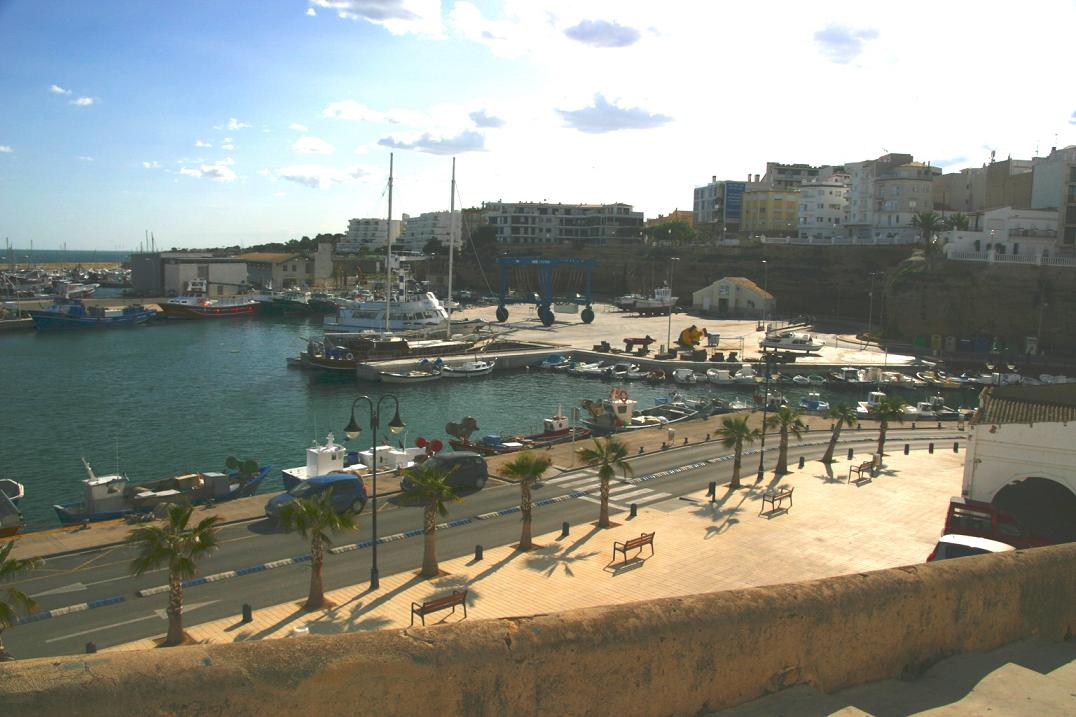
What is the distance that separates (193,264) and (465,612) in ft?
403

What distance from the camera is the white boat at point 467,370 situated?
6331 cm

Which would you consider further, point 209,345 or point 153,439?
point 209,345

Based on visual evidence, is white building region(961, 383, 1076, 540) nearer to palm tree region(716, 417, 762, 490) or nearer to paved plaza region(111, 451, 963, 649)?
paved plaza region(111, 451, 963, 649)

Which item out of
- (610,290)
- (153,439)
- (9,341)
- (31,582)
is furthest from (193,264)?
(31,582)

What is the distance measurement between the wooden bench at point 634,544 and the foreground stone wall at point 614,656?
12339 mm

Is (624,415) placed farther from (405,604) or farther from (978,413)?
(405,604)

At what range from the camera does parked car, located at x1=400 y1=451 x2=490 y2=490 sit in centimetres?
2762

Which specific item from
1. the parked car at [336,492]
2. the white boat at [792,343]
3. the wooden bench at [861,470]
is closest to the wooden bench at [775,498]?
the wooden bench at [861,470]

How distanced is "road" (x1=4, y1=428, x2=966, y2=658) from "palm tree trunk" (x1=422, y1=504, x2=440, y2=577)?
834 mm

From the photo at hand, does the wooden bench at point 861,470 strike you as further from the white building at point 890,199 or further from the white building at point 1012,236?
the white building at point 890,199

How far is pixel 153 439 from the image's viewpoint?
1661 inches

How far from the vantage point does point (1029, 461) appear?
22.6 meters

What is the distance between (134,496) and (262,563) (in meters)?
8.58

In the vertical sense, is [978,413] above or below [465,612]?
above
